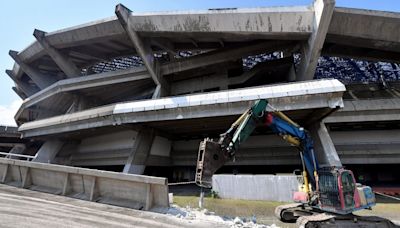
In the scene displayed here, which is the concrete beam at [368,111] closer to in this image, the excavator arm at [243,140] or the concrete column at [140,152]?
the excavator arm at [243,140]

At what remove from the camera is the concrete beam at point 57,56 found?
26.7 meters

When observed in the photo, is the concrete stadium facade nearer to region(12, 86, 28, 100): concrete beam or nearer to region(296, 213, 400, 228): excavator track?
region(296, 213, 400, 228): excavator track

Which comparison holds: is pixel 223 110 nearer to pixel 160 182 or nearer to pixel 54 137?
pixel 160 182

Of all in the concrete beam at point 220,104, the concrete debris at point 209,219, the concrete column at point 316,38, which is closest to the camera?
the concrete debris at point 209,219

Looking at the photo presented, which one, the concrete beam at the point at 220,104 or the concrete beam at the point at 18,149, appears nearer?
the concrete beam at the point at 220,104

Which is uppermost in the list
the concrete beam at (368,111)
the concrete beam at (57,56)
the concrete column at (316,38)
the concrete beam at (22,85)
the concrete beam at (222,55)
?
the concrete beam at (22,85)

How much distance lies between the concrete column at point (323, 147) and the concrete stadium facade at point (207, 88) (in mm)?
104

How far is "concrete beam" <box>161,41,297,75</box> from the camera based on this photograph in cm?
2298

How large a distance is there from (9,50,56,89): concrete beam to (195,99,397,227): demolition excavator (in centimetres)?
3523

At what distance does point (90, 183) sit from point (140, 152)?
1215 centimetres

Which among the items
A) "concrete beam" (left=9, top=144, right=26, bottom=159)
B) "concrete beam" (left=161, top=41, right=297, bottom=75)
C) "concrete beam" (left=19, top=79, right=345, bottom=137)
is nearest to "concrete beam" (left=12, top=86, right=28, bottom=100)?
"concrete beam" (left=9, top=144, right=26, bottom=159)

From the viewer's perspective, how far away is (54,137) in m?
28.8

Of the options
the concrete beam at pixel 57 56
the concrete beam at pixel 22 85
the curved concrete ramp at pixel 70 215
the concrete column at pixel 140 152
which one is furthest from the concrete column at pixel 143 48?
the concrete beam at pixel 22 85

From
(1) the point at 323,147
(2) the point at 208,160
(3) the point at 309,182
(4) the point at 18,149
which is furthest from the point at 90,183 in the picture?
(4) the point at 18,149
